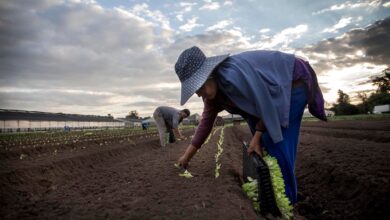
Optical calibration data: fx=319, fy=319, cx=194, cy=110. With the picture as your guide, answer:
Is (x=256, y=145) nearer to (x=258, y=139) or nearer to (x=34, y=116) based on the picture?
(x=258, y=139)

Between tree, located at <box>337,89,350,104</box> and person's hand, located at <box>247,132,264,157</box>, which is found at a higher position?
tree, located at <box>337,89,350,104</box>

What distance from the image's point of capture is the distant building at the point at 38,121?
166 feet

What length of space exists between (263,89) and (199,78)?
50 centimetres

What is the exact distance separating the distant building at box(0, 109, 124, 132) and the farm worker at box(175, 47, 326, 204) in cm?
4666

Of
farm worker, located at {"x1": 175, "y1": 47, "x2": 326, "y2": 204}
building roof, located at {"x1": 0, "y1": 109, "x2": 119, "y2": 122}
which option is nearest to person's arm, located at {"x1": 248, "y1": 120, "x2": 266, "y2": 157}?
farm worker, located at {"x1": 175, "y1": 47, "x2": 326, "y2": 204}

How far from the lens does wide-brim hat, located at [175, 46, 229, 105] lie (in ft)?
8.04

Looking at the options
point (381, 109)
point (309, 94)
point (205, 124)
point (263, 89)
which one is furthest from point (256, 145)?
point (381, 109)

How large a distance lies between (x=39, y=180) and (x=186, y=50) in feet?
16.3

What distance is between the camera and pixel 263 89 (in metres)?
2.43

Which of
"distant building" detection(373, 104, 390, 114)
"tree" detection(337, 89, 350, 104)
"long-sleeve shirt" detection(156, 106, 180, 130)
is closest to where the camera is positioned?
"long-sleeve shirt" detection(156, 106, 180, 130)

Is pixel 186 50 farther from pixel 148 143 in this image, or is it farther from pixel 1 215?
pixel 148 143

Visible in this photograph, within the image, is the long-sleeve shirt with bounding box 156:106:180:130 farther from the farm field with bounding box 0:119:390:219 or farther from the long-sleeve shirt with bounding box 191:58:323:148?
the long-sleeve shirt with bounding box 191:58:323:148

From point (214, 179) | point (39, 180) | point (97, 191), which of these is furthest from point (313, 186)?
point (39, 180)

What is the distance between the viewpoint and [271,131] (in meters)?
2.36
